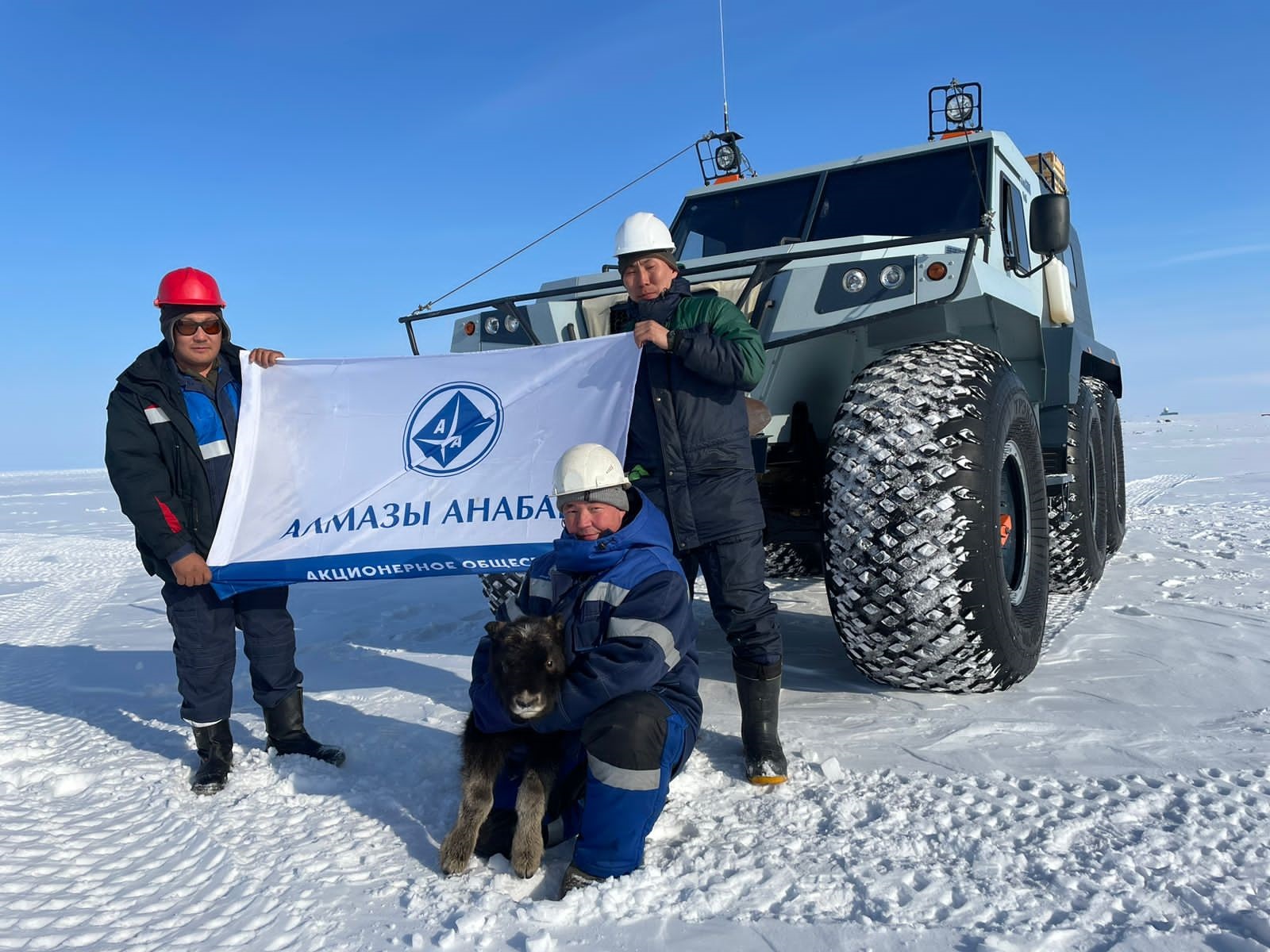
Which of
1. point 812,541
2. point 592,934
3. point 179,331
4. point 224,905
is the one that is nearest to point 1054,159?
point 812,541

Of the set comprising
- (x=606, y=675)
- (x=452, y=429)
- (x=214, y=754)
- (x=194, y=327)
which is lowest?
(x=214, y=754)

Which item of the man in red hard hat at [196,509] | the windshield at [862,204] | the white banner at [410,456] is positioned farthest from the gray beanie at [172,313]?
the windshield at [862,204]

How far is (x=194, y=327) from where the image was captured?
336cm

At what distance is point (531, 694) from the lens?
2.39 m

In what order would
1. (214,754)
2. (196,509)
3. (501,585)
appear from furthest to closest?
(501,585) < (196,509) < (214,754)

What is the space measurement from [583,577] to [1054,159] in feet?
19.3

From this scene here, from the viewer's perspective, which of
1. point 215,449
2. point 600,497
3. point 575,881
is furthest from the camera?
point 215,449

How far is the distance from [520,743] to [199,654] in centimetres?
152

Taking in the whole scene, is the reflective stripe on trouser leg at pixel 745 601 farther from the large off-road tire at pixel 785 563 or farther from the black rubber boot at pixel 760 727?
the large off-road tire at pixel 785 563

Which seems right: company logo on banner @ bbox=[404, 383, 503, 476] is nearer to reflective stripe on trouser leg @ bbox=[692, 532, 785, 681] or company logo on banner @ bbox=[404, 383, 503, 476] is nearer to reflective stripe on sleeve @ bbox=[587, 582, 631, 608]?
reflective stripe on trouser leg @ bbox=[692, 532, 785, 681]

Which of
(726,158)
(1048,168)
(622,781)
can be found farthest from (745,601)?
(1048,168)

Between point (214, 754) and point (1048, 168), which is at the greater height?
point (1048, 168)

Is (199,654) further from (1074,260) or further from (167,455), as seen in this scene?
(1074,260)

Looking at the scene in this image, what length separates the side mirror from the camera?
4.38 meters
